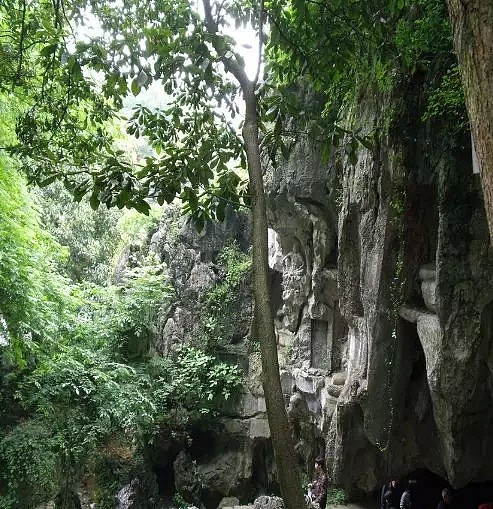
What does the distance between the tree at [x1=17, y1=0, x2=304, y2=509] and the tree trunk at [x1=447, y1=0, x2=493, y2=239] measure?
143 centimetres

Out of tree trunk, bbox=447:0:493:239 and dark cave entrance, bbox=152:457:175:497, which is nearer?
tree trunk, bbox=447:0:493:239

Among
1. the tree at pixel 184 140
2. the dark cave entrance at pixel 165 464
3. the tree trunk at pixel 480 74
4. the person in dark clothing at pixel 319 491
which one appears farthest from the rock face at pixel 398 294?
the dark cave entrance at pixel 165 464

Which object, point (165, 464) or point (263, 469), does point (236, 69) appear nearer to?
point (263, 469)

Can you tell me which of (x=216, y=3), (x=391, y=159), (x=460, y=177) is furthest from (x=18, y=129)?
(x=460, y=177)

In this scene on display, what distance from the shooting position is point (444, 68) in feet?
16.2

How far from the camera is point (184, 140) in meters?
4.20

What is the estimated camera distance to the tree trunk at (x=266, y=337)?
2.55m

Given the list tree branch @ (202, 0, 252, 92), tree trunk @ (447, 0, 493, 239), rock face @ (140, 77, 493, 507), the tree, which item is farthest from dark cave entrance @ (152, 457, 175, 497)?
tree trunk @ (447, 0, 493, 239)

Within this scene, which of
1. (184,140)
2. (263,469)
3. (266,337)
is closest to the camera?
(266,337)

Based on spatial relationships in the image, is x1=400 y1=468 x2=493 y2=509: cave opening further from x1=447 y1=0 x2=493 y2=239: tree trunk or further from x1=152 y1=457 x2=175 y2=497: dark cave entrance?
x1=447 y1=0 x2=493 y2=239: tree trunk

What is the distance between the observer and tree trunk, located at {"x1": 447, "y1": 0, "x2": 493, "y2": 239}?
1.73 metres

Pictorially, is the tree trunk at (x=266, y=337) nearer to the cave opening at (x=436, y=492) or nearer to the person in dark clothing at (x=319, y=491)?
the person in dark clothing at (x=319, y=491)

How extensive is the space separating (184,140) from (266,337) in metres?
2.14

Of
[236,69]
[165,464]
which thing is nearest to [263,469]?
[165,464]
